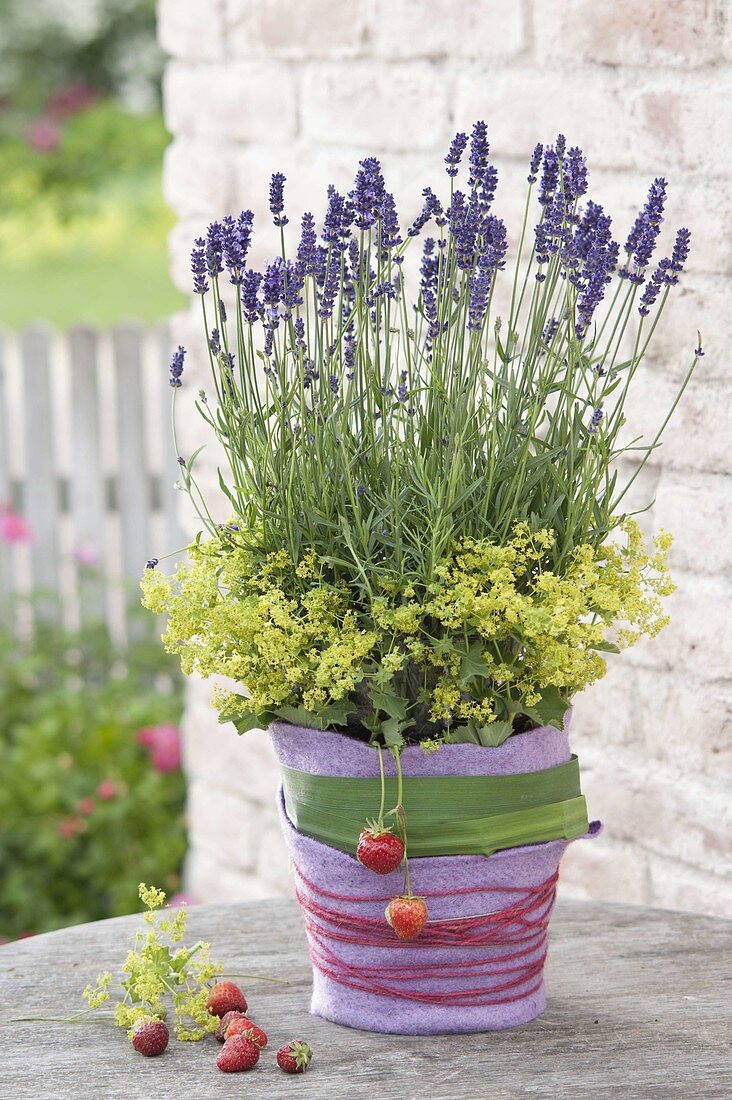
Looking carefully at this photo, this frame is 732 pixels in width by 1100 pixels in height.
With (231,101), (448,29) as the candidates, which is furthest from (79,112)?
(448,29)

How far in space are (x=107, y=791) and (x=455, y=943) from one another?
2371 mm

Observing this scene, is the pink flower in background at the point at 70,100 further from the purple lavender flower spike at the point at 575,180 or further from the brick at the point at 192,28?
the purple lavender flower spike at the point at 575,180

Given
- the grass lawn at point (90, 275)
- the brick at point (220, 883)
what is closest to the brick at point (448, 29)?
the brick at point (220, 883)

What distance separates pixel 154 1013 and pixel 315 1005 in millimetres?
149

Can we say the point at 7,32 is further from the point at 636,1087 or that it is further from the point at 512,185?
the point at 636,1087

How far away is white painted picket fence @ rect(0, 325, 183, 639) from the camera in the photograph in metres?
4.28

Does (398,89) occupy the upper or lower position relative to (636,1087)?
upper

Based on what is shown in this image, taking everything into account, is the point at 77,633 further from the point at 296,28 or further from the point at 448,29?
the point at 448,29

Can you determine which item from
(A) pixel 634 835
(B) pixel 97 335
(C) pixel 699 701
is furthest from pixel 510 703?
(B) pixel 97 335

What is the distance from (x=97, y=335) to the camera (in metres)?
4.31

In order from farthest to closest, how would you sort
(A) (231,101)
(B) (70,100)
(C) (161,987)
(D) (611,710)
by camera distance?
(B) (70,100)
(A) (231,101)
(D) (611,710)
(C) (161,987)

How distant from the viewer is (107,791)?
342 cm

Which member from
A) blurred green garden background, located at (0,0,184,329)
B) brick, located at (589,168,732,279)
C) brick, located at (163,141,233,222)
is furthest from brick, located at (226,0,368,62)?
blurred green garden background, located at (0,0,184,329)

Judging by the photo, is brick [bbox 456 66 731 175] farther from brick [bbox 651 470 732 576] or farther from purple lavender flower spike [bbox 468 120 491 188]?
purple lavender flower spike [bbox 468 120 491 188]
